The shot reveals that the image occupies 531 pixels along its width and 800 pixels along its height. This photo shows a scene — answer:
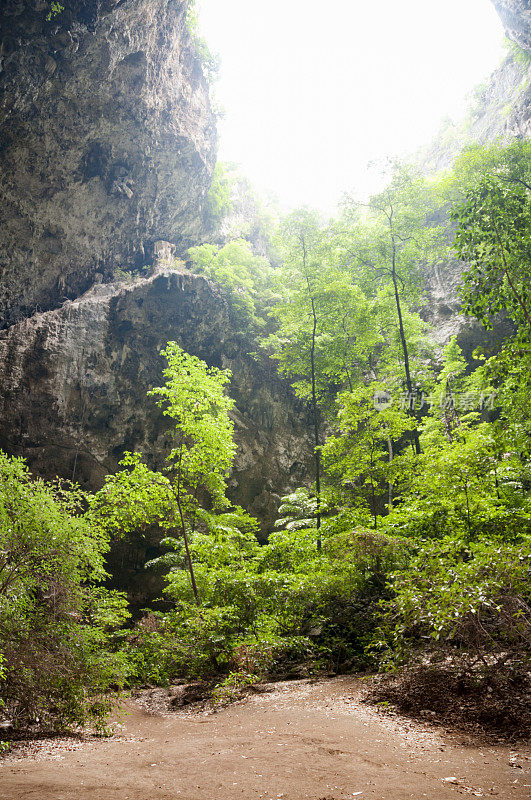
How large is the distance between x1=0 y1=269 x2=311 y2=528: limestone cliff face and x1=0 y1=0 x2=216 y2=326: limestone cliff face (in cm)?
217

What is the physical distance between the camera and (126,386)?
19.2 m

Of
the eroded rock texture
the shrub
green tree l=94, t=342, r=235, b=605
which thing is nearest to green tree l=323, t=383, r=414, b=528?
green tree l=94, t=342, r=235, b=605

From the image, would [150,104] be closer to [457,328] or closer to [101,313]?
[101,313]

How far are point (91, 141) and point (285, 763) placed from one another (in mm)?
23148

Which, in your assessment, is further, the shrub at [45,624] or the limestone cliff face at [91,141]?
the limestone cliff face at [91,141]

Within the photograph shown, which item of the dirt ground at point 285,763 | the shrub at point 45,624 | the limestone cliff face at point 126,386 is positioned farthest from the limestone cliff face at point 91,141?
the dirt ground at point 285,763

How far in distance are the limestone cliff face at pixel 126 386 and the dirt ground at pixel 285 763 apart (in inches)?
528

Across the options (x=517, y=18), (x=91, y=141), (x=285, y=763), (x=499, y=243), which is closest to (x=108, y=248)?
(x=91, y=141)

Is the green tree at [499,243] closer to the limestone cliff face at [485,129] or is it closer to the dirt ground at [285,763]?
the dirt ground at [285,763]

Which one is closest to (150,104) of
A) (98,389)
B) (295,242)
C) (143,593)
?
(295,242)

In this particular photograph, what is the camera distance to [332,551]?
832cm

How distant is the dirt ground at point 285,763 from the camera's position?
2.99 meters

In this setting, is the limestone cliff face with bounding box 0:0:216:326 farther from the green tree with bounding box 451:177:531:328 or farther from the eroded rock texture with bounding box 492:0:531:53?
the green tree with bounding box 451:177:531:328

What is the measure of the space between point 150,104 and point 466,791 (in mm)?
25108
